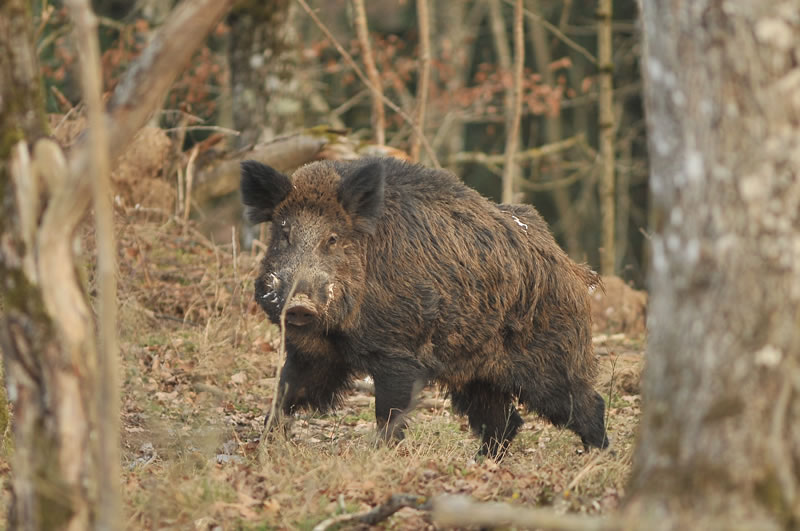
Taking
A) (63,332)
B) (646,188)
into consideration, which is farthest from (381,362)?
(646,188)

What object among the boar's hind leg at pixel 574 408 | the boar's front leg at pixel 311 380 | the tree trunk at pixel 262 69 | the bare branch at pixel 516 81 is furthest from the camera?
the tree trunk at pixel 262 69

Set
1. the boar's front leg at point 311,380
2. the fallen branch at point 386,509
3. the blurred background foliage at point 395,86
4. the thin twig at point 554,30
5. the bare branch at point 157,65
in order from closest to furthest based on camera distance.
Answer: the bare branch at point 157,65
the fallen branch at point 386,509
the boar's front leg at point 311,380
the thin twig at point 554,30
the blurred background foliage at point 395,86

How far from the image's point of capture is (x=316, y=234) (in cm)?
636

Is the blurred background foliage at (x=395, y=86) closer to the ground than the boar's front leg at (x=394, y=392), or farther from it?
farther from it

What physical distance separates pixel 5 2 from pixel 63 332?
3.94 feet

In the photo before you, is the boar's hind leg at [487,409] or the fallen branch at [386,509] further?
the boar's hind leg at [487,409]

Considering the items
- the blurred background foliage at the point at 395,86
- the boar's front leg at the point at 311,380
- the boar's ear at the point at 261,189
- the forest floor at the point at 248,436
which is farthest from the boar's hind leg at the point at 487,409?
the blurred background foliage at the point at 395,86

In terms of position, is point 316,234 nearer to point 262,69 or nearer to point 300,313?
point 300,313

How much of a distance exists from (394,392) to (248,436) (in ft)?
4.06

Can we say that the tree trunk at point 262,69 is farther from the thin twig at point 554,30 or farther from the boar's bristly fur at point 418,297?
the boar's bristly fur at point 418,297

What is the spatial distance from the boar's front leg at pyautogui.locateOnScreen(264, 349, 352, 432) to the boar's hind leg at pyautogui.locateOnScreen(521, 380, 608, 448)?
4.38 ft

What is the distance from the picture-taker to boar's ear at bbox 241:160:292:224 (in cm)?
A: 637

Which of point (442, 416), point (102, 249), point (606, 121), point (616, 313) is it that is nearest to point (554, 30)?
point (606, 121)

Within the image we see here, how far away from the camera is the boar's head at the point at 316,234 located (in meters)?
6.16
